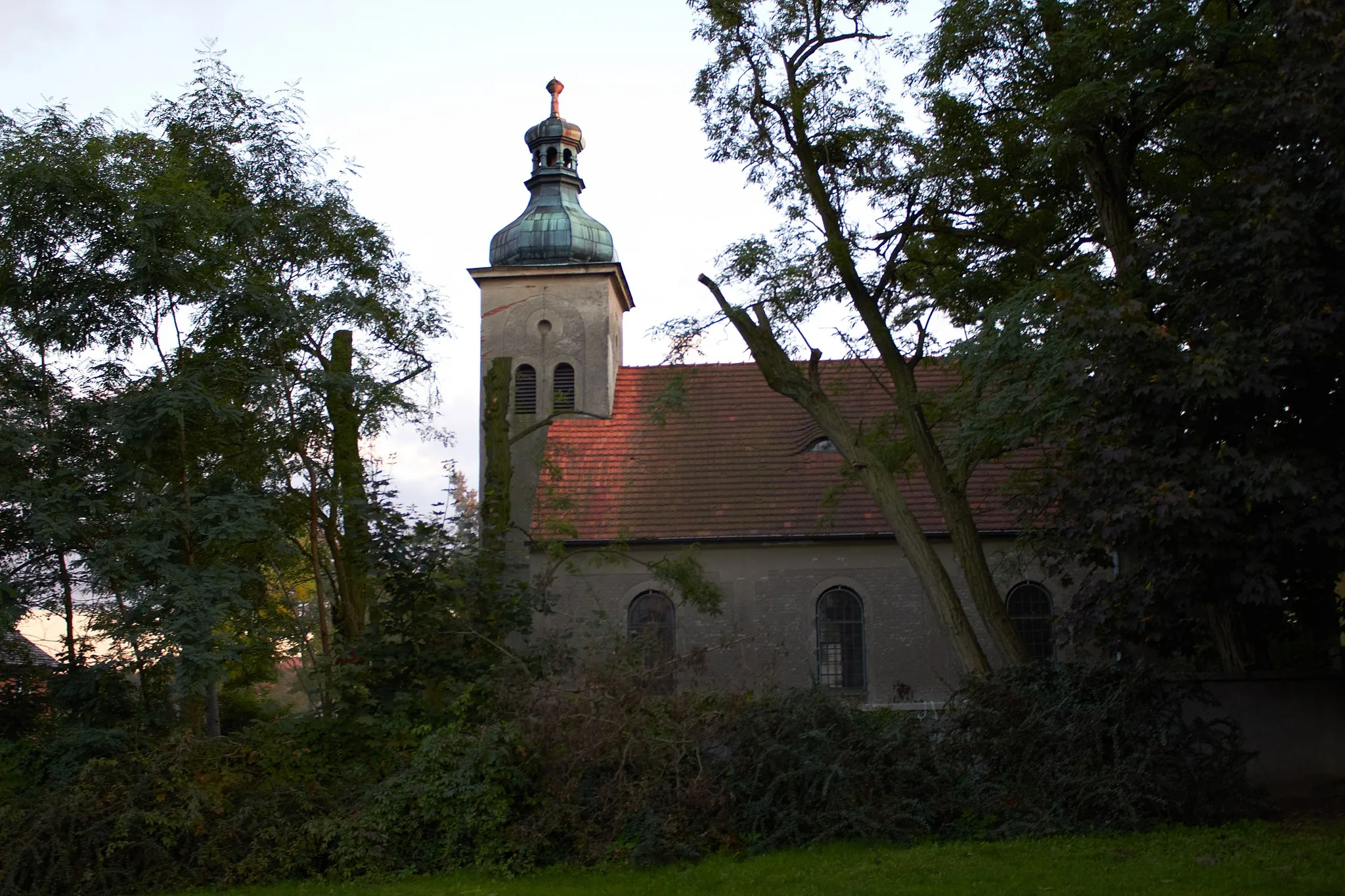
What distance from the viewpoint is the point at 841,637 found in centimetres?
2039

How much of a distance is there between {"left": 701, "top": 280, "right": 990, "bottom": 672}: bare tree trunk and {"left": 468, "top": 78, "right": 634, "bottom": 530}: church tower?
9.95 metres

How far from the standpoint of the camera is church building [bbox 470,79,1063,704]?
20.0m

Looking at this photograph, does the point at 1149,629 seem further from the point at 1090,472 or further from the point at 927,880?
the point at 927,880

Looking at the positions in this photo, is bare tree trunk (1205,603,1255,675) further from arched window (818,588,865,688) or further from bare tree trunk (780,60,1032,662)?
arched window (818,588,865,688)

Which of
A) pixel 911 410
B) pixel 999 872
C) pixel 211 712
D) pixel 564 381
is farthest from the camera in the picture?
pixel 564 381

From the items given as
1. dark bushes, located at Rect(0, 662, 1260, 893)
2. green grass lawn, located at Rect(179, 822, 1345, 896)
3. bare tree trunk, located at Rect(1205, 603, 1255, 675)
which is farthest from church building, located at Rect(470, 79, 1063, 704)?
green grass lawn, located at Rect(179, 822, 1345, 896)

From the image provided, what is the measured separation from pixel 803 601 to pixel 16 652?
12282 millimetres

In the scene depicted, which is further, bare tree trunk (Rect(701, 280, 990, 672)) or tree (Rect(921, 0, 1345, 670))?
bare tree trunk (Rect(701, 280, 990, 672))

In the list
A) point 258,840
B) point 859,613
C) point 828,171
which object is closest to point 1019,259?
point 828,171

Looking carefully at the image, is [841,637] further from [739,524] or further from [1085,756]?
[1085,756]

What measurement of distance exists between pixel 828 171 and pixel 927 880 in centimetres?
923

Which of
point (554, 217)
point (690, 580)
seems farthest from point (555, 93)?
point (690, 580)

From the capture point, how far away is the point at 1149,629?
33.9 ft

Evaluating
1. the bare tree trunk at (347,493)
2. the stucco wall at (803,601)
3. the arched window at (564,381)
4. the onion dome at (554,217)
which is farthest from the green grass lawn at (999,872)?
the onion dome at (554,217)
